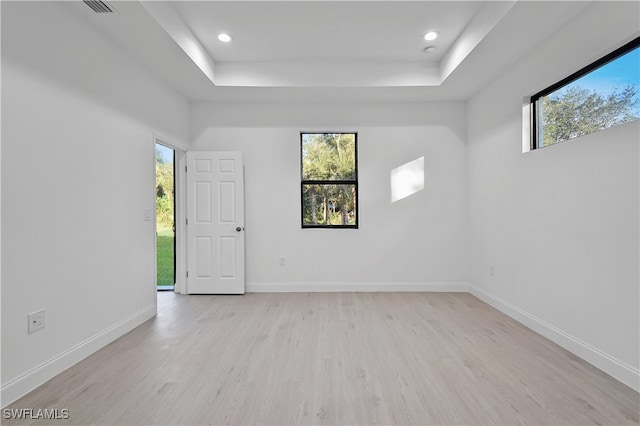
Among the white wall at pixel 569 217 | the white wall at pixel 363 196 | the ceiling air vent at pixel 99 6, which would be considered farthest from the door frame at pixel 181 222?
the white wall at pixel 569 217

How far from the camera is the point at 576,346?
2.31 m

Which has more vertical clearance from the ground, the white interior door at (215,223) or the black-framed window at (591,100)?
the black-framed window at (591,100)

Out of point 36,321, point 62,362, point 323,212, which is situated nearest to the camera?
point 36,321

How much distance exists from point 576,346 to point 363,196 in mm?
2737

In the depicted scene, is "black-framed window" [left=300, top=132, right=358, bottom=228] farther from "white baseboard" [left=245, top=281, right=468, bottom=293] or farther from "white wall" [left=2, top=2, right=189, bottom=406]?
"white wall" [left=2, top=2, right=189, bottom=406]

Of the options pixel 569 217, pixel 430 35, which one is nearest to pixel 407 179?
pixel 430 35

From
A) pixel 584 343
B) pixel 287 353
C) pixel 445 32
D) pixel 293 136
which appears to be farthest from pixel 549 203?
pixel 293 136

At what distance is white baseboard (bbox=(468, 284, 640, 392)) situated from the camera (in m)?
1.91

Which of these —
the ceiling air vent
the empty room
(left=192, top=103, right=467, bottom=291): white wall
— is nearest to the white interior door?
the empty room

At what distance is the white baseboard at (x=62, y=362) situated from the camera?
5.78 ft

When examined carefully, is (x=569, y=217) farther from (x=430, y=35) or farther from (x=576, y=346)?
(x=430, y=35)

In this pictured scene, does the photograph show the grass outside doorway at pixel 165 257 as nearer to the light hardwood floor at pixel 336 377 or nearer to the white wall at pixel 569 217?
the light hardwood floor at pixel 336 377

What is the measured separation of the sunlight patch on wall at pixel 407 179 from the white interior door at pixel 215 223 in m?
2.22

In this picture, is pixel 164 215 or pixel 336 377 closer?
pixel 336 377
